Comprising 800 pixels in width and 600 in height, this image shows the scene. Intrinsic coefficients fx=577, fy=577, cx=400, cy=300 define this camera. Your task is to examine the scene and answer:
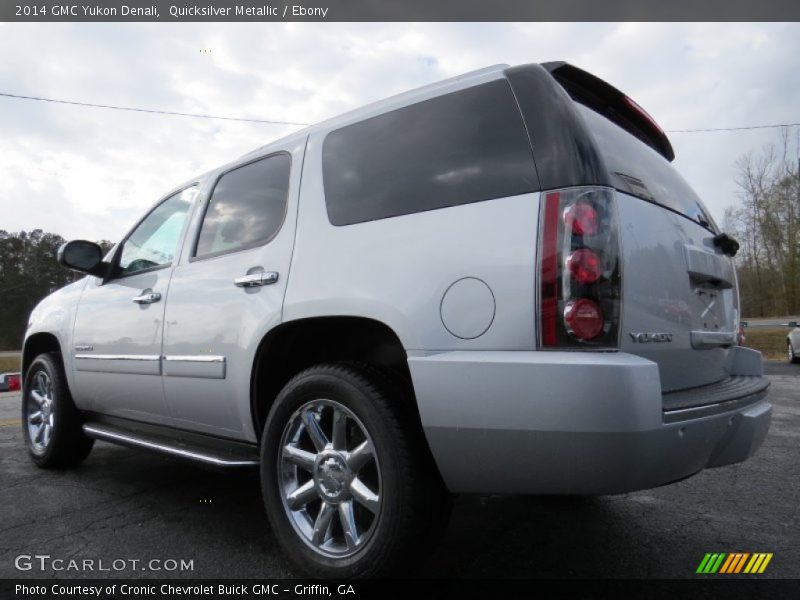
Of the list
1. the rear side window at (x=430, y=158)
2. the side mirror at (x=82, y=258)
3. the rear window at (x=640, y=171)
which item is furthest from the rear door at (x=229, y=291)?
the rear window at (x=640, y=171)

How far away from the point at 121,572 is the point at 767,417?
260 cm

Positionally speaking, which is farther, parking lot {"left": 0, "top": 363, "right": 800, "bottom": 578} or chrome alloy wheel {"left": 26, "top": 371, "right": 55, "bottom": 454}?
chrome alloy wheel {"left": 26, "top": 371, "right": 55, "bottom": 454}

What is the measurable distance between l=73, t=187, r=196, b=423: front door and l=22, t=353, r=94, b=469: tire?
0.70ft

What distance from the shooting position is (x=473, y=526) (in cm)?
278

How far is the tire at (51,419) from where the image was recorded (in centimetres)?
385

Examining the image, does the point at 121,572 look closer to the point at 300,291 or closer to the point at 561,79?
the point at 300,291

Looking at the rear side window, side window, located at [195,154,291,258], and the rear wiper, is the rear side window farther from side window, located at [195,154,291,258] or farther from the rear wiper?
the rear wiper

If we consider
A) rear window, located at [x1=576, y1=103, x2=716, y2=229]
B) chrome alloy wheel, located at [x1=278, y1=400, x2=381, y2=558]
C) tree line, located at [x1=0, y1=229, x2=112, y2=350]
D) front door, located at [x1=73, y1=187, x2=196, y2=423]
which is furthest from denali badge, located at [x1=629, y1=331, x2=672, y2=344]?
tree line, located at [x1=0, y1=229, x2=112, y2=350]

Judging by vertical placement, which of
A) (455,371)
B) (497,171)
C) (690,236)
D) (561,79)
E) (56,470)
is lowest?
(56,470)

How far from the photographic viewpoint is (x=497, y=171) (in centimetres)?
194

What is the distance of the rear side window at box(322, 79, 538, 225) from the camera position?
1949 mm

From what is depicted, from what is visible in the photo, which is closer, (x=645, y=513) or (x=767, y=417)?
(x=767, y=417)

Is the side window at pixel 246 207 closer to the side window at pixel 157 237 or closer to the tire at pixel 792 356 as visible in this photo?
the side window at pixel 157 237

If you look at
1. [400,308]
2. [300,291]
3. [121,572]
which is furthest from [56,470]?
[400,308]
